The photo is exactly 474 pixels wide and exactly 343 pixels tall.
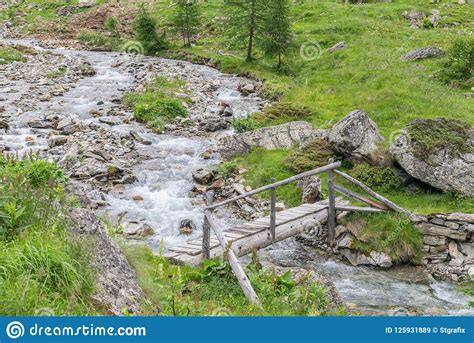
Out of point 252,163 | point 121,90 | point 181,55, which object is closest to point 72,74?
point 121,90

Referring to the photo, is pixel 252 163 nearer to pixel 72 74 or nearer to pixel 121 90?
pixel 121 90

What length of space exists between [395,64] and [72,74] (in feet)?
78.2

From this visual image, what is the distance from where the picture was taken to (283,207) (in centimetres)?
1741

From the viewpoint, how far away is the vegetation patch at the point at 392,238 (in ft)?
47.6

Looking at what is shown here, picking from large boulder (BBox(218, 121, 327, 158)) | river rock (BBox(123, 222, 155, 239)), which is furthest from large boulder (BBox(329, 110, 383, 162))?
river rock (BBox(123, 222, 155, 239))

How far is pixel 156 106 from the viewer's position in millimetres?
27141

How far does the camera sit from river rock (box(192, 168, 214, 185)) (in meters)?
19.2

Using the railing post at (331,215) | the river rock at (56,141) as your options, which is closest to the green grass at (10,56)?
the river rock at (56,141)

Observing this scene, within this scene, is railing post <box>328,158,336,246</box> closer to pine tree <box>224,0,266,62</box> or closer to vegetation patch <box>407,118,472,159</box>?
→ vegetation patch <box>407,118,472,159</box>

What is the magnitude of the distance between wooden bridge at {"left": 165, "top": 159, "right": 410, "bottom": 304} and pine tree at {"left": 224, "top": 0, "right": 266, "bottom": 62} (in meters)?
24.5

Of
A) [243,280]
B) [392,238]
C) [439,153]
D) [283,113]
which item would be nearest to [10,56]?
[283,113]

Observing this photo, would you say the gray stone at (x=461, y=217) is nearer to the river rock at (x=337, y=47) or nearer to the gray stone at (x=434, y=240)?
the gray stone at (x=434, y=240)

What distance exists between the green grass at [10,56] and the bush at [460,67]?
34052mm

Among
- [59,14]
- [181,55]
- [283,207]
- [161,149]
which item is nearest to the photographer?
[283,207]
